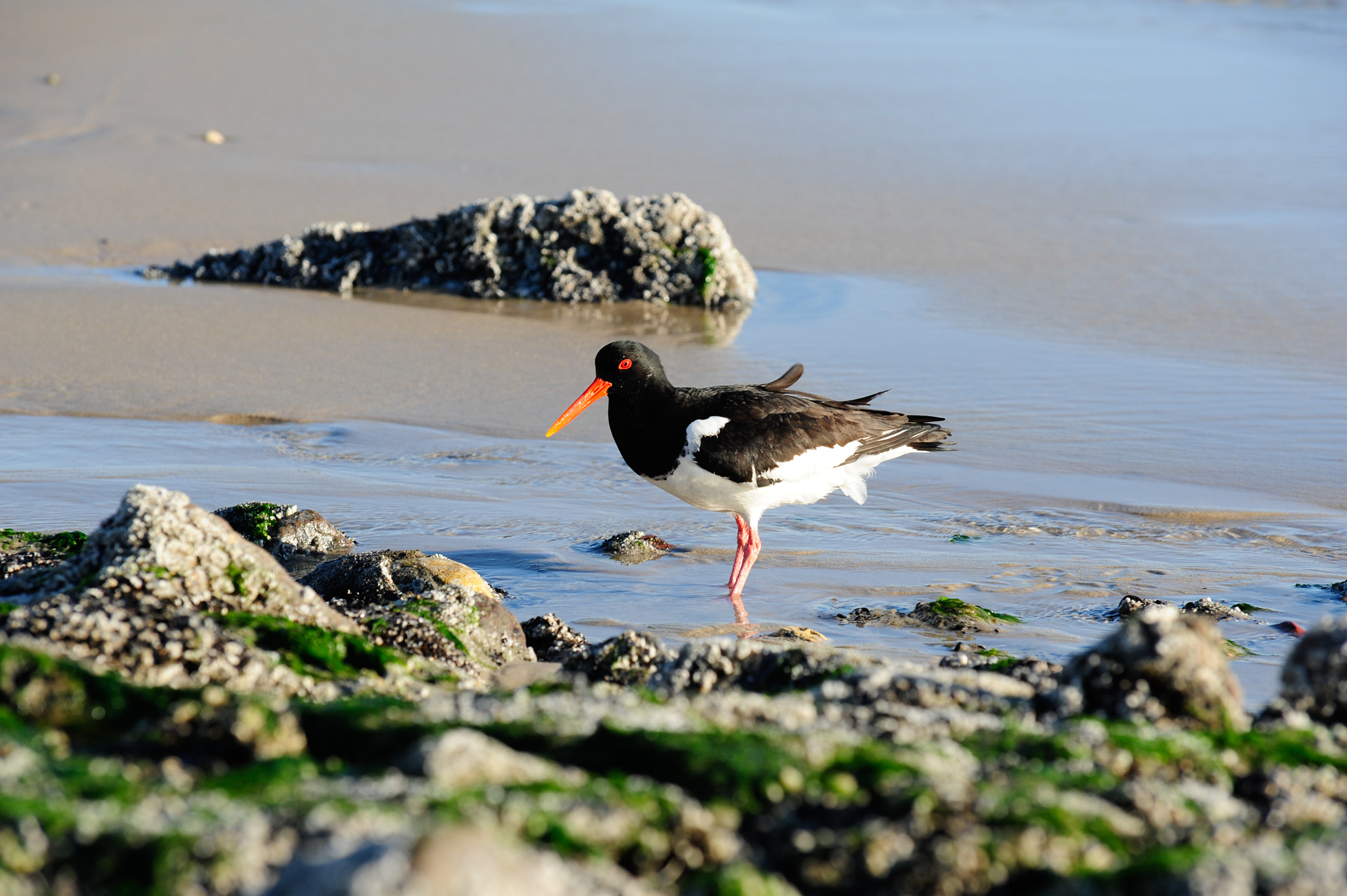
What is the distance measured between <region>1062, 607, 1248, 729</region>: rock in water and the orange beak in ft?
11.6

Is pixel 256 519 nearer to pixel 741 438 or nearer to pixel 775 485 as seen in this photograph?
pixel 741 438

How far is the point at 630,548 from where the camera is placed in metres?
5.88

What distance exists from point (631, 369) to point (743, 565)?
3.77 feet

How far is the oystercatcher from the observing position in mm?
5988

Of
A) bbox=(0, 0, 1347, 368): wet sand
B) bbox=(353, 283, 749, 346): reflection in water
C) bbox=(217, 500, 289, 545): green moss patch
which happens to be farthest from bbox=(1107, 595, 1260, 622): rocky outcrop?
bbox=(353, 283, 749, 346): reflection in water

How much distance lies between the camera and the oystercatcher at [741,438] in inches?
236

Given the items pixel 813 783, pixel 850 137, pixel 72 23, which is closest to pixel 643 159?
pixel 850 137

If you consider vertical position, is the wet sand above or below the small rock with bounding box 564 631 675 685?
above

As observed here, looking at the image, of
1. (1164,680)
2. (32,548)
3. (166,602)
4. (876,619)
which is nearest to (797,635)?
(876,619)

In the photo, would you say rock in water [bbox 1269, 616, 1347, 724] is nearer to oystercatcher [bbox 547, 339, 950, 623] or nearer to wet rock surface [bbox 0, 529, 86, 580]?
oystercatcher [bbox 547, 339, 950, 623]

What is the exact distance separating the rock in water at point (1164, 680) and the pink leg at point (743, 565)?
215 cm

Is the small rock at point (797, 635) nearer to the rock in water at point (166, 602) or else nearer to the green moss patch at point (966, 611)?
the green moss patch at point (966, 611)

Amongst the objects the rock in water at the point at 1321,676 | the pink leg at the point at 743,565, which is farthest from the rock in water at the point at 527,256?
the rock in water at the point at 1321,676

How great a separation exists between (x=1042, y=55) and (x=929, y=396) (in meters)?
11.0
